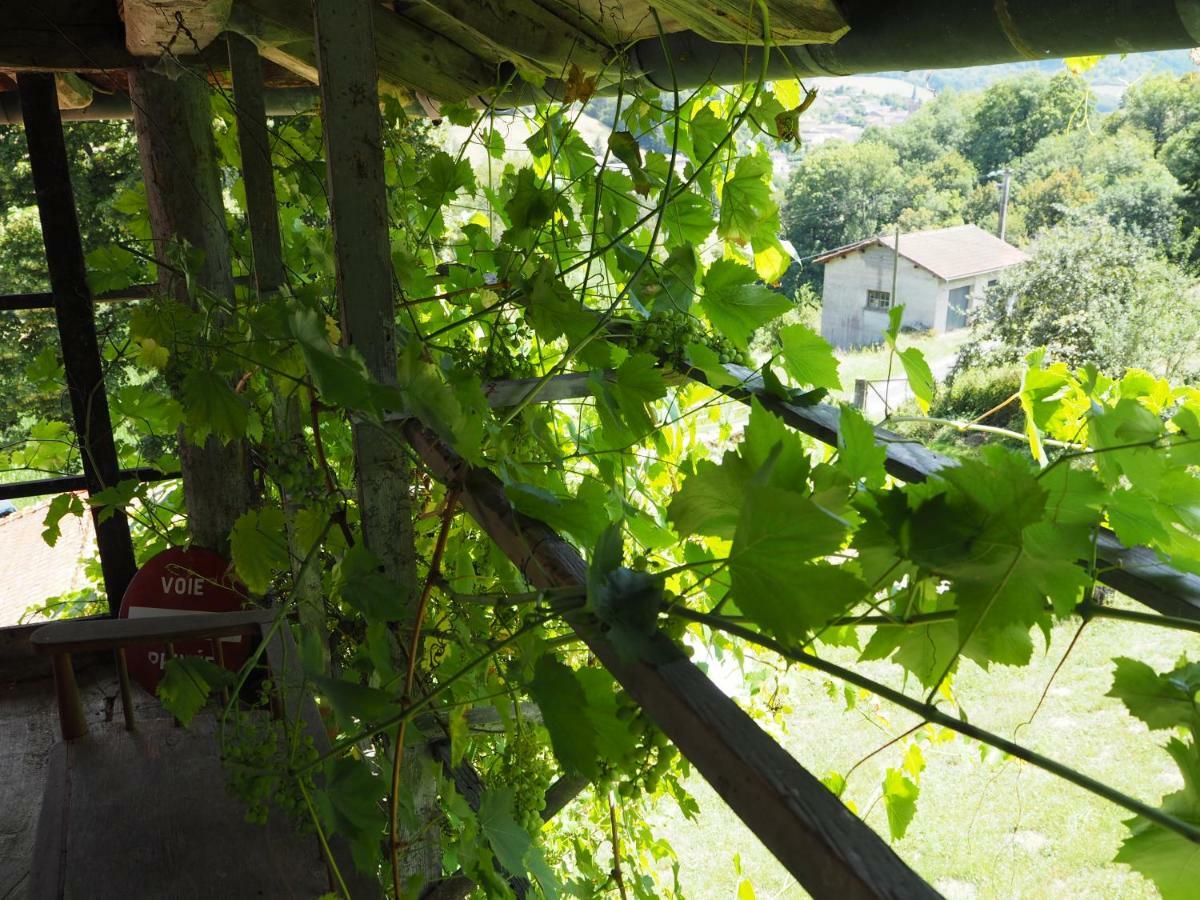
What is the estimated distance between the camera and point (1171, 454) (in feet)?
2.02

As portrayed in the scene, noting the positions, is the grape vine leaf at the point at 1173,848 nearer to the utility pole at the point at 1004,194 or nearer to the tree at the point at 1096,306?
the tree at the point at 1096,306

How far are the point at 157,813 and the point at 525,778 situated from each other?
873mm

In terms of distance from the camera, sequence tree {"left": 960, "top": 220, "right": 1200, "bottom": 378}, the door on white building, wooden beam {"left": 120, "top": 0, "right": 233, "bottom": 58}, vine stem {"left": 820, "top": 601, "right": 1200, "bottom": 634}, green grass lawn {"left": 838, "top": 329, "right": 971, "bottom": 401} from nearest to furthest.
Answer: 1. vine stem {"left": 820, "top": 601, "right": 1200, "bottom": 634}
2. wooden beam {"left": 120, "top": 0, "right": 233, "bottom": 58}
3. tree {"left": 960, "top": 220, "right": 1200, "bottom": 378}
4. green grass lawn {"left": 838, "top": 329, "right": 971, "bottom": 401}
5. the door on white building

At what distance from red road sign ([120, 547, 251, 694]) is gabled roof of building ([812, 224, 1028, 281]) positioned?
12282 mm

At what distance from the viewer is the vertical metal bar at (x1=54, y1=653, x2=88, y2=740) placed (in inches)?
70.5

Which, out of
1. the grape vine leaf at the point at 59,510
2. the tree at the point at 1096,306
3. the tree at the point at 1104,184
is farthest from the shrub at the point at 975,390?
the grape vine leaf at the point at 59,510

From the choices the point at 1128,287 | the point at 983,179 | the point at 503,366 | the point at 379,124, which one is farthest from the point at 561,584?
the point at 983,179

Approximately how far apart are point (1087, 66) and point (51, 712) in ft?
8.25

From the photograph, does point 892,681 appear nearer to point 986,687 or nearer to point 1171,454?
point 986,687

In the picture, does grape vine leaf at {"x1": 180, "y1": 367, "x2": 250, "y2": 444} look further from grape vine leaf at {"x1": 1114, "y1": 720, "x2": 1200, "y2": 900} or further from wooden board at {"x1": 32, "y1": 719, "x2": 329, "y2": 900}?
grape vine leaf at {"x1": 1114, "y1": 720, "x2": 1200, "y2": 900}

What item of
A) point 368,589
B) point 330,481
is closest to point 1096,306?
point 330,481

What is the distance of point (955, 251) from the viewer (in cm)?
1438

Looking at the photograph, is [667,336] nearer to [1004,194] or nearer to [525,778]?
[525,778]

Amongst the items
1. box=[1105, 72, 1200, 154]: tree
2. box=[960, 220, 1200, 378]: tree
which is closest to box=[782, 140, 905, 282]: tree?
box=[960, 220, 1200, 378]: tree
